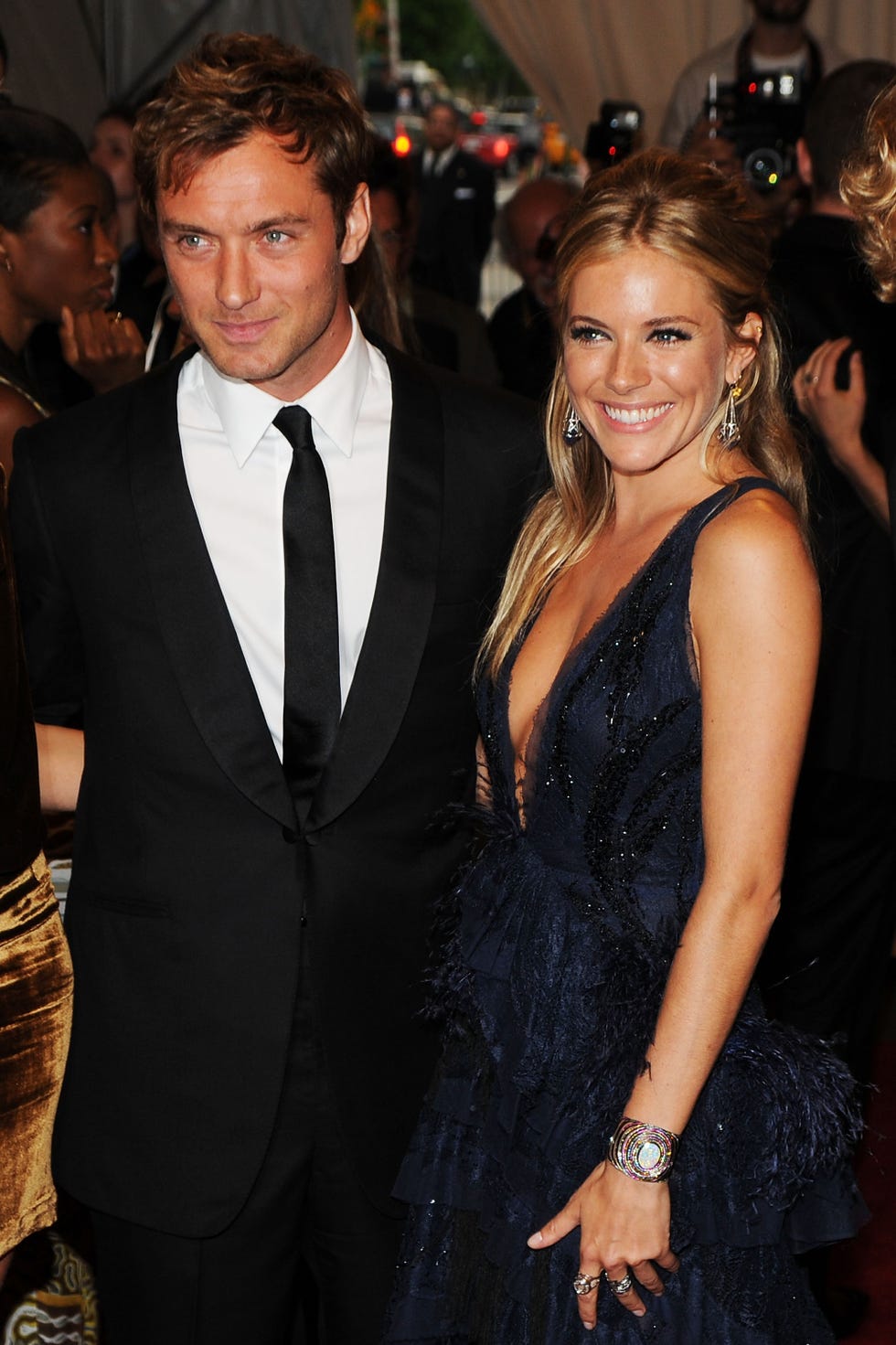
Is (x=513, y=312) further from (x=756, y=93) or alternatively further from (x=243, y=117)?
(x=243, y=117)

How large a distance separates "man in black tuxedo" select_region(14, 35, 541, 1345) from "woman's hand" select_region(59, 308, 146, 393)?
1247mm

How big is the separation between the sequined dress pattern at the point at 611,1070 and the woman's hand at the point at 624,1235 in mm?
28

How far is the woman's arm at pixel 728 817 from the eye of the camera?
1455mm

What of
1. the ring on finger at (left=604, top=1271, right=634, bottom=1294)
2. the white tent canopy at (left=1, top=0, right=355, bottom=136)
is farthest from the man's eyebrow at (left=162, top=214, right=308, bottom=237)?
the white tent canopy at (left=1, top=0, right=355, bottom=136)

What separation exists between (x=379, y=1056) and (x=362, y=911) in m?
0.17

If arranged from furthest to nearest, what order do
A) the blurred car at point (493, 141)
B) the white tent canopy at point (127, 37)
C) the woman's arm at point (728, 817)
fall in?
the blurred car at point (493, 141) < the white tent canopy at point (127, 37) < the woman's arm at point (728, 817)

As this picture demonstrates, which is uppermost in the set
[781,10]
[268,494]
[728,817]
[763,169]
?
[781,10]

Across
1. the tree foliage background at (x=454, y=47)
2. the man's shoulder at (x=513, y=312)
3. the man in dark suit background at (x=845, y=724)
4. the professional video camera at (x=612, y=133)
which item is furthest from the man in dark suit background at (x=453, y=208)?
the tree foliage background at (x=454, y=47)

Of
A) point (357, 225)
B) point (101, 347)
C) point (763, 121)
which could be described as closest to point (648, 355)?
point (357, 225)

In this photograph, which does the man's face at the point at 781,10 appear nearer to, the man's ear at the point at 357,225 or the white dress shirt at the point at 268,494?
the man's ear at the point at 357,225

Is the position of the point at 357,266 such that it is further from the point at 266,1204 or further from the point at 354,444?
the point at 266,1204

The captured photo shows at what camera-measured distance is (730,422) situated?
5.45 ft

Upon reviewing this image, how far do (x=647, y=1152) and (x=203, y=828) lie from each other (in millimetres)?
569

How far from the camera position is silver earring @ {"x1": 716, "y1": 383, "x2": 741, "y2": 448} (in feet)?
5.44
